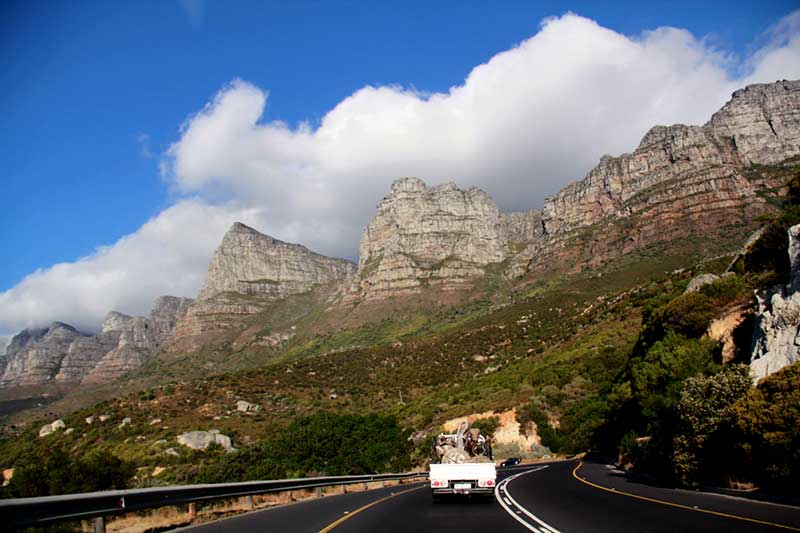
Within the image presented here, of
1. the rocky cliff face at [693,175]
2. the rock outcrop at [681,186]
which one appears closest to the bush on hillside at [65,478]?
the rock outcrop at [681,186]

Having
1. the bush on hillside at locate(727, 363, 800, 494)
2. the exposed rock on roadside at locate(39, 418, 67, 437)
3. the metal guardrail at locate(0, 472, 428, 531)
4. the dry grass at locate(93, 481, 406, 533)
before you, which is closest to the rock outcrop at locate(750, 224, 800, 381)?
the bush on hillside at locate(727, 363, 800, 494)

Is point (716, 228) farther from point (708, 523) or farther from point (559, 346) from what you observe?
point (708, 523)

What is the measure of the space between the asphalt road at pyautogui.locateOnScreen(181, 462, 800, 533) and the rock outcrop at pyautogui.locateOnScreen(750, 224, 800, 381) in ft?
19.7

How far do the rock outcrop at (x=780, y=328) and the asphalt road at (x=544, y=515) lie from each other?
6001 millimetres

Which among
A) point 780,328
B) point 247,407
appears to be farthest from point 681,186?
point 780,328

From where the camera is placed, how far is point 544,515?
12828 millimetres

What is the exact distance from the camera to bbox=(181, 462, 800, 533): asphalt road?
10.7 meters

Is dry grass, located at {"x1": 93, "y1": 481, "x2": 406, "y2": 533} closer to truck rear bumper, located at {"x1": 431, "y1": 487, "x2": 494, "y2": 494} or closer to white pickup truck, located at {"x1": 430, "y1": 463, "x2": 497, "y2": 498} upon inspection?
white pickup truck, located at {"x1": 430, "y1": 463, "x2": 497, "y2": 498}

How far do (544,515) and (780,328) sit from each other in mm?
13932

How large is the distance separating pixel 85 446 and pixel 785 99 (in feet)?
737

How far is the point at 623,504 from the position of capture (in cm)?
1432

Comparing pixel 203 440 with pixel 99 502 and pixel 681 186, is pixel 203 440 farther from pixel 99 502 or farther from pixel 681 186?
pixel 681 186

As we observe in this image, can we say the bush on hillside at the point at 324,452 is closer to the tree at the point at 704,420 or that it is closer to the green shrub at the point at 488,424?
the green shrub at the point at 488,424

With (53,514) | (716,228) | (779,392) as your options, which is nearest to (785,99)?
(716,228)
